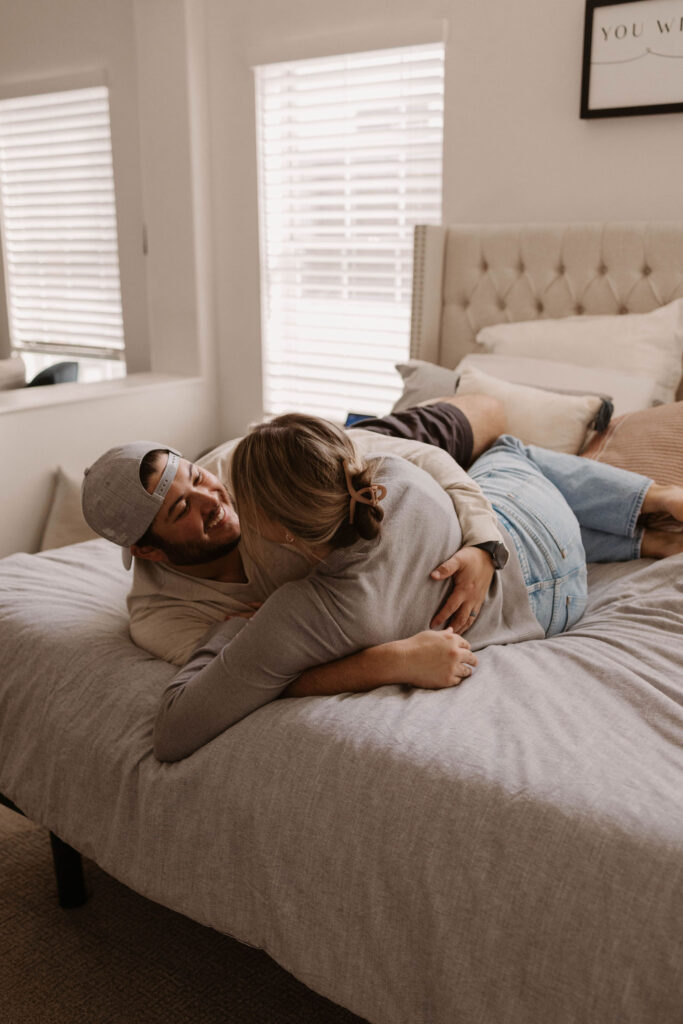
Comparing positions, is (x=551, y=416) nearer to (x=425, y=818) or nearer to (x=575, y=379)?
(x=575, y=379)

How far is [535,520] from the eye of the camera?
5.66 ft

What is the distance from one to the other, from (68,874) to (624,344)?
6.71ft

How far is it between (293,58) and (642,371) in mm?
1982

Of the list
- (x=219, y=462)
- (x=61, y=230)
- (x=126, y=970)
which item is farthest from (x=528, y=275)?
(x=61, y=230)

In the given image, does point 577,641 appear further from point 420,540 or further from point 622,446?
point 622,446

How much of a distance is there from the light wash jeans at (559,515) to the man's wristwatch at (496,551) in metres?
0.11

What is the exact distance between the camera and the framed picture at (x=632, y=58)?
2.71m

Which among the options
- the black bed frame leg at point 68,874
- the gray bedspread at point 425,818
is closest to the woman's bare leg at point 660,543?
the gray bedspread at point 425,818

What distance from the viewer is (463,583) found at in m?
1.45

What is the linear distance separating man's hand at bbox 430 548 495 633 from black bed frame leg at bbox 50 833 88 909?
878mm

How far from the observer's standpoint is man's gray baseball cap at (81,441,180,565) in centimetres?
154

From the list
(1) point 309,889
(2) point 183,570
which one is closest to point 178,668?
(2) point 183,570

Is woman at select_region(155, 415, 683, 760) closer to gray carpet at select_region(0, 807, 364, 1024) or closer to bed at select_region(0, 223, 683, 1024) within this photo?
bed at select_region(0, 223, 683, 1024)

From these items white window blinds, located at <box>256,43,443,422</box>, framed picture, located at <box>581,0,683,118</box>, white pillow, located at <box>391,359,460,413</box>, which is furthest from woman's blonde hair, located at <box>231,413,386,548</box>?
white window blinds, located at <box>256,43,443,422</box>
